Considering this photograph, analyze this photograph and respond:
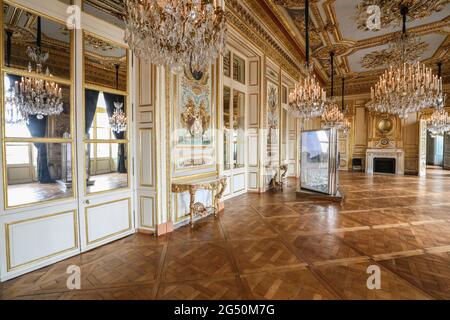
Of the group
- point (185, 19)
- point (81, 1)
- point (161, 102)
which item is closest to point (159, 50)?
point (185, 19)

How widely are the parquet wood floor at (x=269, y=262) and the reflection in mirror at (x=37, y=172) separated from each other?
0.79 m

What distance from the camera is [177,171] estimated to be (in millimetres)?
3840

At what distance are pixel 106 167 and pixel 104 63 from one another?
142 cm

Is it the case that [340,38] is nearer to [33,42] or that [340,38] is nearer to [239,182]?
[239,182]

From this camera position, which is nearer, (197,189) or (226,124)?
(197,189)

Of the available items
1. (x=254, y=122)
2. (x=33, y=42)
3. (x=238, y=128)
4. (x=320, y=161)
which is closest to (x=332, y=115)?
(x=320, y=161)

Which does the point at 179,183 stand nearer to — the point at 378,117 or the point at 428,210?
the point at 428,210

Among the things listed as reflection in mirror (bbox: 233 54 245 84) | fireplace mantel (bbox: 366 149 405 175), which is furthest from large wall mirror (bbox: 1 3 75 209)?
fireplace mantel (bbox: 366 149 405 175)

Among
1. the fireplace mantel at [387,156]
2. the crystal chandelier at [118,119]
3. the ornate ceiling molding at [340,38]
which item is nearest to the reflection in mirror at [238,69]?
the ornate ceiling molding at [340,38]

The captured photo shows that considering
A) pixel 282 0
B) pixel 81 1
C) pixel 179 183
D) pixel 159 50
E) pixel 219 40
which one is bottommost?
pixel 179 183

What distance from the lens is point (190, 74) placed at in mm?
4113

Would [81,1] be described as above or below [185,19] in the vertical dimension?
above

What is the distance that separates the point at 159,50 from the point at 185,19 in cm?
37

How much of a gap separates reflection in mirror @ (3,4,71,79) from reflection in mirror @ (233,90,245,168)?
4.09 meters
